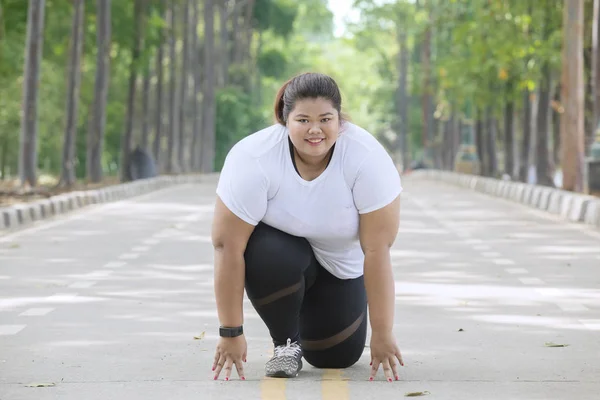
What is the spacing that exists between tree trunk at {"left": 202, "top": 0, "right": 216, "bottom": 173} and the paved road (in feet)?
167

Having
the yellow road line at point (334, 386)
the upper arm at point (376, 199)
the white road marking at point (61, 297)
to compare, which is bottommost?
the white road marking at point (61, 297)

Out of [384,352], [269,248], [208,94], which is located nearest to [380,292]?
[384,352]

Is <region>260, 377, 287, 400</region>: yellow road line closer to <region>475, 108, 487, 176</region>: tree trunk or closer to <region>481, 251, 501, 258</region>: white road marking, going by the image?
<region>481, 251, 501, 258</region>: white road marking

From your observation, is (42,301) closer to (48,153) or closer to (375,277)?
(375,277)

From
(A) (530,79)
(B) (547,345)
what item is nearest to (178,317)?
(B) (547,345)

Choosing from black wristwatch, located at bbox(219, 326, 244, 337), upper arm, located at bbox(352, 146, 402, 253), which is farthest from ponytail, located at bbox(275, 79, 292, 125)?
black wristwatch, located at bbox(219, 326, 244, 337)

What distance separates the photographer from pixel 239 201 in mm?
8195

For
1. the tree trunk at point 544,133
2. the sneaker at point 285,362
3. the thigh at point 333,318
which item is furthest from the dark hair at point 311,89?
the tree trunk at point 544,133

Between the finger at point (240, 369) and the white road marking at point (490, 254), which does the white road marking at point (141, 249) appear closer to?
the white road marking at point (490, 254)

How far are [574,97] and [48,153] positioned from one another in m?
47.1

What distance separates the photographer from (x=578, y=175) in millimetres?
34531

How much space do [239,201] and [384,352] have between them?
1011mm

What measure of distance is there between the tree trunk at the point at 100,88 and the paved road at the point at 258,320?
896 inches

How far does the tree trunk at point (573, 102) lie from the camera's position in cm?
3462
